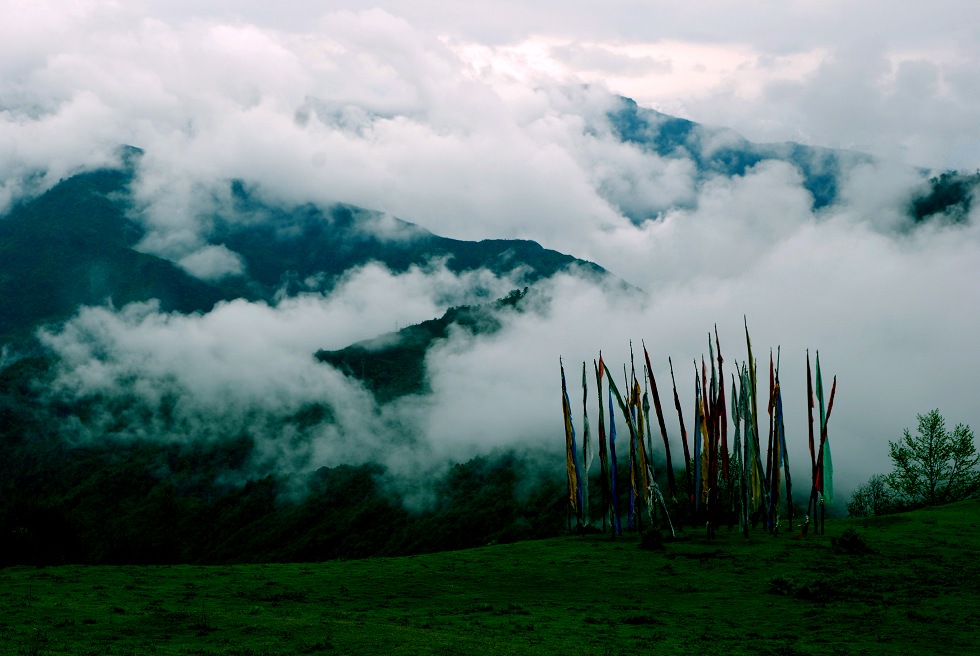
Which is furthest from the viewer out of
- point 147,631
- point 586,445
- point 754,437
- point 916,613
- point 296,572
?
point 586,445

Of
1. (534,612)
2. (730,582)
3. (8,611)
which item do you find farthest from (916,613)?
(8,611)

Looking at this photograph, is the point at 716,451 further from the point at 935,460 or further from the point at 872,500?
the point at 872,500

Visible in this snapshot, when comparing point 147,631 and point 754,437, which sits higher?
point 754,437

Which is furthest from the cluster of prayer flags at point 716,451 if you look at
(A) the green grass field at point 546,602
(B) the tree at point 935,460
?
(B) the tree at point 935,460

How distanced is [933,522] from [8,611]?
65.7m

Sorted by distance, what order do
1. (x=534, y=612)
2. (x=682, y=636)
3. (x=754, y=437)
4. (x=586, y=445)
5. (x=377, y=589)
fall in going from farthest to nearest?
(x=586, y=445) → (x=754, y=437) → (x=377, y=589) → (x=534, y=612) → (x=682, y=636)

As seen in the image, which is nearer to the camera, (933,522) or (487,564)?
(487,564)

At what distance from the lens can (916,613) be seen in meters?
39.5

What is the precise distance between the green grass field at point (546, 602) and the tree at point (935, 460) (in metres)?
33.0

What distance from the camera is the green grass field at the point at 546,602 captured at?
1319 inches

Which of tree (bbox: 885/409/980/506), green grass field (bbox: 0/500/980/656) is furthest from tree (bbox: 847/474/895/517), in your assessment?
green grass field (bbox: 0/500/980/656)

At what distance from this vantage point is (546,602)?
45.3 meters

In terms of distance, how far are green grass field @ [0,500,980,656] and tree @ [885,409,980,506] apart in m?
33.0

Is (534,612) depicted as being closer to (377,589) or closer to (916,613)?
(377,589)
